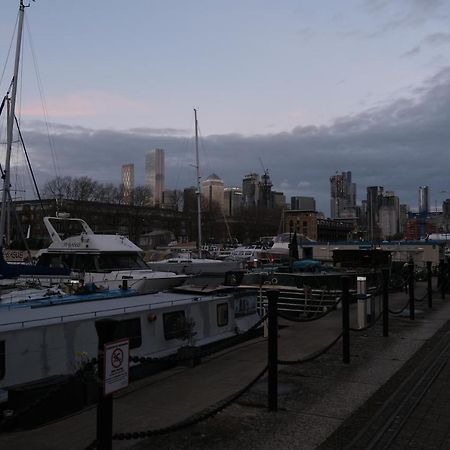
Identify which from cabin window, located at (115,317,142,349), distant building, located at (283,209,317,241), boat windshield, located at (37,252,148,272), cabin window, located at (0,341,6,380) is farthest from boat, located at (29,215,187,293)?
distant building, located at (283,209,317,241)

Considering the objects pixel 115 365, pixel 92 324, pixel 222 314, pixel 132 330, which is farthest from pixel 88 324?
→ pixel 115 365

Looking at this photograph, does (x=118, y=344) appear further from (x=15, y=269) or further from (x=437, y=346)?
(x=15, y=269)

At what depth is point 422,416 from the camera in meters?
6.29

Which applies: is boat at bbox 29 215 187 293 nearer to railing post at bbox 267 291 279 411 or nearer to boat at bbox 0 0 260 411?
boat at bbox 0 0 260 411

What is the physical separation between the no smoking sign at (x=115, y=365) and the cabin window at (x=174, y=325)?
520 centimetres

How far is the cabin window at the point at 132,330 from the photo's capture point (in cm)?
839

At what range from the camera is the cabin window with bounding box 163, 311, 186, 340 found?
934 cm

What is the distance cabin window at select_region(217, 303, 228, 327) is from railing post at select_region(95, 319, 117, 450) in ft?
22.8

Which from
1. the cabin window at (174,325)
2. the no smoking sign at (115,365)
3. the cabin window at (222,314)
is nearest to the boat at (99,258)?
the cabin window at (222,314)

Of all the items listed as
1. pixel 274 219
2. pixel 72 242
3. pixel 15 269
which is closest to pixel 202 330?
pixel 15 269

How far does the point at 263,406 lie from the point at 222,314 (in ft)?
15.2

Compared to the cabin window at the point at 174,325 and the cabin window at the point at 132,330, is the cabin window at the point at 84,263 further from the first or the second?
the cabin window at the point at 132,330

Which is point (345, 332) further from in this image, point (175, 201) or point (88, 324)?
point (175, 201)

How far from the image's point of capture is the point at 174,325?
952 cm
